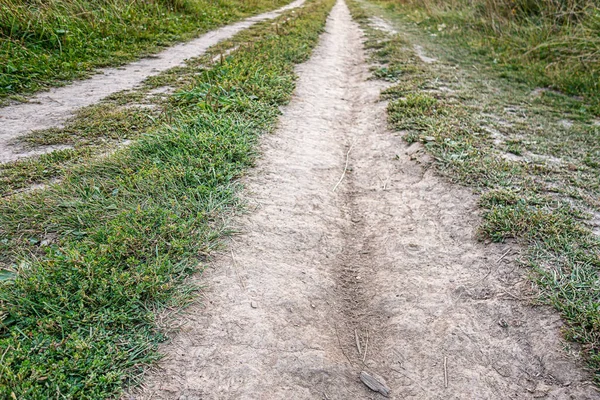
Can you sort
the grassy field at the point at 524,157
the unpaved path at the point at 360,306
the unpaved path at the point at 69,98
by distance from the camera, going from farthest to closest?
the unpaved path at the point at 69,98 < the grassy field at the point at 524,157 < the unpaved path at the point at 360,306

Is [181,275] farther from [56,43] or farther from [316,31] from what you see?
[316,31]

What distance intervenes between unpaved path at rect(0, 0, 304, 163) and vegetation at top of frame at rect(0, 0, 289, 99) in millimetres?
303

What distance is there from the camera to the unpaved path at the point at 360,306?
1.79 m

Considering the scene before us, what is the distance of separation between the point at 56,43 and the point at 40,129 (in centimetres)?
298

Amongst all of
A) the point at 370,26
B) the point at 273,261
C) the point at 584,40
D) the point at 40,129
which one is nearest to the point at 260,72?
the point at 40,129

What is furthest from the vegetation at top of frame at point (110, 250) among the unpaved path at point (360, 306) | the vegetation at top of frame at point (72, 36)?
the vegetation at top of frame at point (72, 36)

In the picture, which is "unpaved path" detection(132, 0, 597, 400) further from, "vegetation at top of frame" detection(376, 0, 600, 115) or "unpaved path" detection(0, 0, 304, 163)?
"vegetation at top of frame" detection(376, 0, 600, 115)

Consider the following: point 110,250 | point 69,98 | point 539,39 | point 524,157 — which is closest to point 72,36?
point 69,98

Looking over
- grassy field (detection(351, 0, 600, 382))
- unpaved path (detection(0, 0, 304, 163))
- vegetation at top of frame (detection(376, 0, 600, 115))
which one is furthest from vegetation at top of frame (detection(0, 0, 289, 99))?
vegetation at top of frame (detection(376, 0, 600, 115))

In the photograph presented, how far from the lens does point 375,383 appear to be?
1857 mm

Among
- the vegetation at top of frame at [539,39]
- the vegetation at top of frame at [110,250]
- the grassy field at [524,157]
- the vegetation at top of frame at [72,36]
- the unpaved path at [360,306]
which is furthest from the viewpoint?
the vegetation at top of frame at [539,39]

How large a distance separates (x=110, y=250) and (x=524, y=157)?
3.56 meters

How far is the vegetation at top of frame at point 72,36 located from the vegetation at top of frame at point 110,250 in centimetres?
264

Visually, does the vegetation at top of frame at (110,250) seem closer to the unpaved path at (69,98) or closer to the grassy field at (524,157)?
the unpaved path at (69,98)
